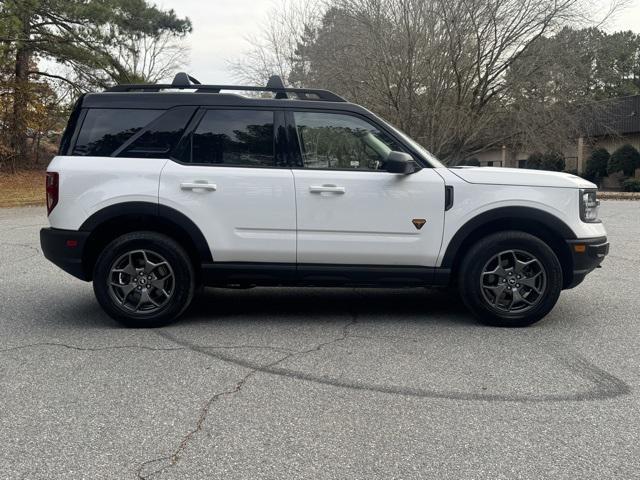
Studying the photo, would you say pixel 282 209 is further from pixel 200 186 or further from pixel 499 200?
pixel 499 200

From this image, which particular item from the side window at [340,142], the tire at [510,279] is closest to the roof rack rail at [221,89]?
the side window at [340,142]

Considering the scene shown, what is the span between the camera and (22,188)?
82.1 ft

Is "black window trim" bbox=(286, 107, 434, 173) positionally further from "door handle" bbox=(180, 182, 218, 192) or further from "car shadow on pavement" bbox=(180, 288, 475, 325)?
"car shadow on pavement" bbox=(180, 288, 475, 325)

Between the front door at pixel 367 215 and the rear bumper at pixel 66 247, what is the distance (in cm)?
192

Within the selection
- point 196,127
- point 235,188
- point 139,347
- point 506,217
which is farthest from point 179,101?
point 506,217

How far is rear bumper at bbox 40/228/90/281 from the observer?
5078 millimetres

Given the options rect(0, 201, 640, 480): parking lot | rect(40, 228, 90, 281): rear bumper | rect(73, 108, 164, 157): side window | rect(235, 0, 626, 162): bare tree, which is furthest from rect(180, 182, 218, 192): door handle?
rect(235, 0, 626, 162): bare tree

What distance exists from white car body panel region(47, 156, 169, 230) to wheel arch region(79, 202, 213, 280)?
61mm

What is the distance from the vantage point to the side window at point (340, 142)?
5188 mm

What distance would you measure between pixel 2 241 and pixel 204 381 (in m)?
8.89

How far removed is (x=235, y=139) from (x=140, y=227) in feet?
3.84

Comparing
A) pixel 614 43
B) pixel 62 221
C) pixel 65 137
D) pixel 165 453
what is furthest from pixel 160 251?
pixel 614 43

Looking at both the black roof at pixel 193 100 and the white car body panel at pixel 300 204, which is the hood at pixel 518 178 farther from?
the black roof at pixel 193 100

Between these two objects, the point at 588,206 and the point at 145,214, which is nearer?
the point at 145,214
